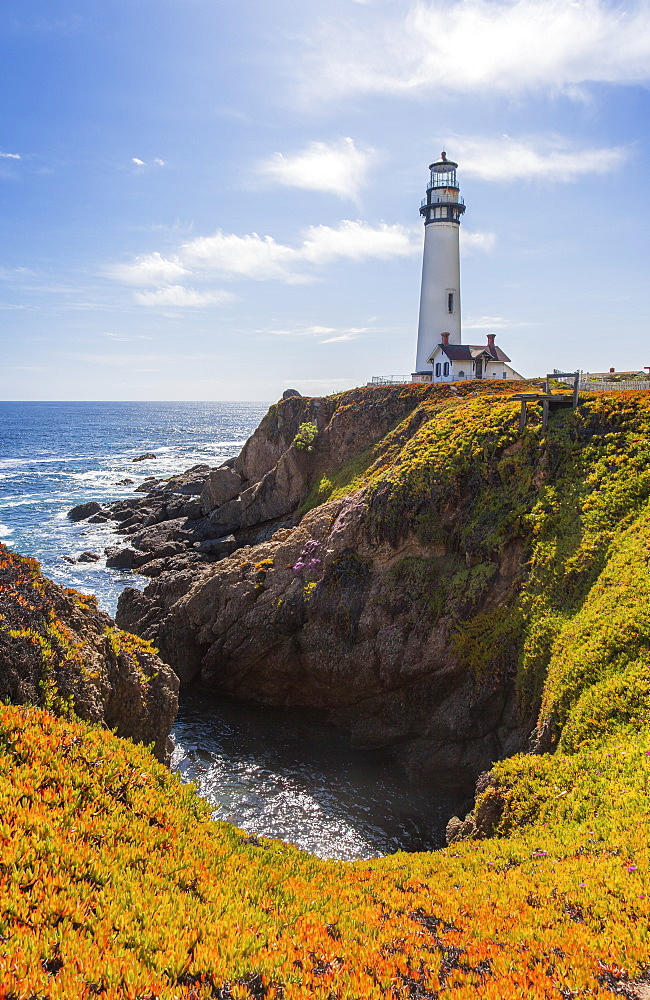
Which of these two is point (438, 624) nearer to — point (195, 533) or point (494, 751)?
point (494, 751)

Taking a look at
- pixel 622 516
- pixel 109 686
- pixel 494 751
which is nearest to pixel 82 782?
pixel 109 686

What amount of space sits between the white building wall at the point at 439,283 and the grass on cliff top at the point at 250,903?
164 ft

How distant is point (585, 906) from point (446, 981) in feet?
10.9

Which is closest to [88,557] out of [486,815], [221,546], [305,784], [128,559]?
[128,559]

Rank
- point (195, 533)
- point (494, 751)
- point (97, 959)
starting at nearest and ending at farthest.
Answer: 1. point (97, 959)
2. point (494, 751)
3. point (195, 533)

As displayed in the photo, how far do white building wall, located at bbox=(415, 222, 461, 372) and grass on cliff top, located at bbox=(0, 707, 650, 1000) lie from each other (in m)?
49.9

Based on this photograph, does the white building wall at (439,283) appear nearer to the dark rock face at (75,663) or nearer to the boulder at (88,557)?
the boulder at (88,557)

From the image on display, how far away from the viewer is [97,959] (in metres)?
6.38

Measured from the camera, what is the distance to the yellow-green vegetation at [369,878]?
6820mm

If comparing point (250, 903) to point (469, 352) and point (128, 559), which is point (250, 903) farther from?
point (469, 352)

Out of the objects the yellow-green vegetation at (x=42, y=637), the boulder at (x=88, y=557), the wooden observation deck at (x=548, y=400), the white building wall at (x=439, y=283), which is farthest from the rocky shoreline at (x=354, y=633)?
the white building wall at (x=439, y=283)

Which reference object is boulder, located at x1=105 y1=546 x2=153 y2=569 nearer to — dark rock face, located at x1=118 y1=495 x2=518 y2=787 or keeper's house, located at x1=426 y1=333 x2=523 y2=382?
dark rock face, located at x1=118 y1=495 x2=518 y2=787

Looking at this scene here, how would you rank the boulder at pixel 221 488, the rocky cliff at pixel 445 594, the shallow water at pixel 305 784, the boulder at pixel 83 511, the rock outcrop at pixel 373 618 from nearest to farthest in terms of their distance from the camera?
the shallow water at pixel 305 784 → the rocky cliff at pixel 445 594 → the rock outcrop at pixel 373 618 → the boulder at pixel 221 488 → the boulder at pixel 83 511

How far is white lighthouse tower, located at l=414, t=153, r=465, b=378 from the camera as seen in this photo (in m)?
55.4
